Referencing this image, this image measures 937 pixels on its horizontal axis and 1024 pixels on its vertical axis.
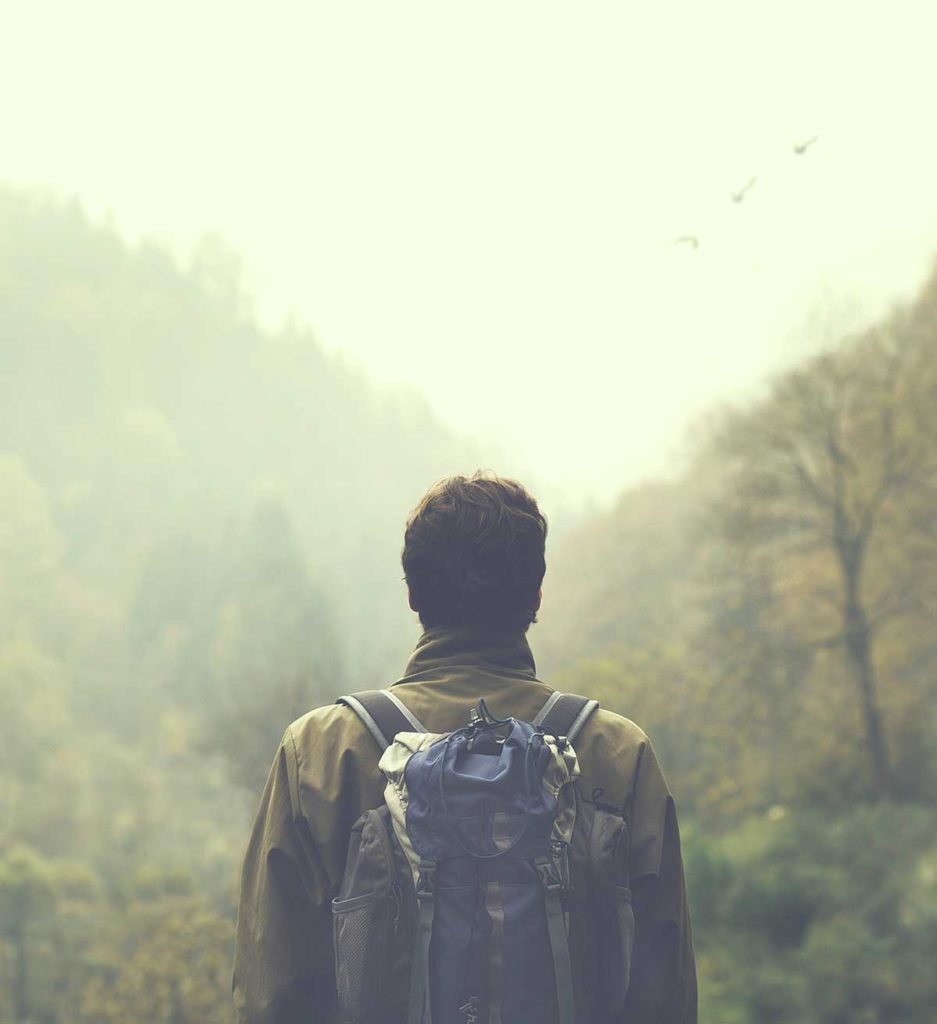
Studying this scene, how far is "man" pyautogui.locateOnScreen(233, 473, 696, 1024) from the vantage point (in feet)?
5.79

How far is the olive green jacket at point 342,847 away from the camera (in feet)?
5.76

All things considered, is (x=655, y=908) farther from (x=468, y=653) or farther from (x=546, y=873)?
(x=468, y=653)

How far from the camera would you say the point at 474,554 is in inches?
74.3

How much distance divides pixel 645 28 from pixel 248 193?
83.8ft

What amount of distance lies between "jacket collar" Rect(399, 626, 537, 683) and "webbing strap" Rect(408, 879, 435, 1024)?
14.1 inches

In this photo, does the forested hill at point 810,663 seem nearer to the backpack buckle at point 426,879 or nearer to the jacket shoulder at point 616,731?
the jacket shoulder at point 616,731

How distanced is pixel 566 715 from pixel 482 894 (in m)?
0.30

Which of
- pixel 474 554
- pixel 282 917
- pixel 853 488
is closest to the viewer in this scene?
pixel 282 917

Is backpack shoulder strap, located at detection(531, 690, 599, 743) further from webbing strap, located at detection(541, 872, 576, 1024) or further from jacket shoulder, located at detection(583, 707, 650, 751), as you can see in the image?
webbing strap, located at detection(541, 872, 576, 1024)

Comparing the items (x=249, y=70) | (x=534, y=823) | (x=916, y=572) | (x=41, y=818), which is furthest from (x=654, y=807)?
(x=249, y=70)

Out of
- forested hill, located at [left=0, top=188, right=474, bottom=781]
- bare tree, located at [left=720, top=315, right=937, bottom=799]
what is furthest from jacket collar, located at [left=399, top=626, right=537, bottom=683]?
forested hill, located at [left=0, top=188, right=474, bottom=781]

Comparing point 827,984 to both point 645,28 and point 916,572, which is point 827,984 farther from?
point 645,28

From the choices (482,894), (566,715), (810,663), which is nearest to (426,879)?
(482,894)

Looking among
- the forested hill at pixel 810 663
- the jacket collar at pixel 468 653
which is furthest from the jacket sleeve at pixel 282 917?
the forested hill at pixel 810 663
